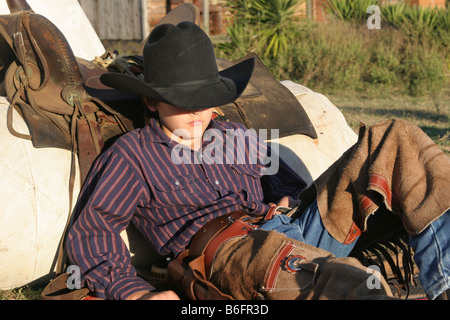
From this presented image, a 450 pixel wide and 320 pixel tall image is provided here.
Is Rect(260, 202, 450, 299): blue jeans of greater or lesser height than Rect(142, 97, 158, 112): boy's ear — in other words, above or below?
below

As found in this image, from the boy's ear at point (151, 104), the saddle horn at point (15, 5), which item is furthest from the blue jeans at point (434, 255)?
the saddle horn at point (15, 5)

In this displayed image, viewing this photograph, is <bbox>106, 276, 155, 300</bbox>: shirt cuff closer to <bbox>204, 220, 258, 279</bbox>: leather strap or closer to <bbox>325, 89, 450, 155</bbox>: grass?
<bbox>204, 220, 258, 279</bbox>: leather strap

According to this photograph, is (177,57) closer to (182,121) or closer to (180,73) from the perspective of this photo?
(180,73)

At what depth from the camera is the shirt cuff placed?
216 cm

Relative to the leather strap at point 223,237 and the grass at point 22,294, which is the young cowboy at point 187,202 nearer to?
the leather strap at point 223,237

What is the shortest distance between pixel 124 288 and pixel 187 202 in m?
0.50

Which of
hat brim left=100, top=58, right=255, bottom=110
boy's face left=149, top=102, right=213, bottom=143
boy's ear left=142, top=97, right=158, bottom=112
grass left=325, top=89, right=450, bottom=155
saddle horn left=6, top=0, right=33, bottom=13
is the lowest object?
grass left=325, top=89, right=450, bottom=155

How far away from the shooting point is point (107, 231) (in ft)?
7.71

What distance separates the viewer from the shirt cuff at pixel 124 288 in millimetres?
2158

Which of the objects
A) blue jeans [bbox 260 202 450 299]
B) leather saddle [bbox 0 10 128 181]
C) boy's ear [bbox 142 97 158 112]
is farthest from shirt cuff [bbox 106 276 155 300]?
blue jeans [bbox 260 202 450 299]

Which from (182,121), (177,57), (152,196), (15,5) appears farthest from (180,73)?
(15,5)

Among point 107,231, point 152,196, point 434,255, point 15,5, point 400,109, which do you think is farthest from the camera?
point 400,109

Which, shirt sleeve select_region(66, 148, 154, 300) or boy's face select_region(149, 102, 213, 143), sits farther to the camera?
boy's face select_region(149, 102, 213, 143)
